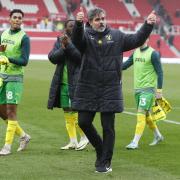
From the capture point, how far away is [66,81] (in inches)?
387

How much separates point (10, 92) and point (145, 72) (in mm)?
2254

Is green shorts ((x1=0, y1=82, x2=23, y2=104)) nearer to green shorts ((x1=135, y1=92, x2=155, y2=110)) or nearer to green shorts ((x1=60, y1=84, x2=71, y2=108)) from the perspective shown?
green shorts ((x1=60, y1=84, x2=71, y2=108))

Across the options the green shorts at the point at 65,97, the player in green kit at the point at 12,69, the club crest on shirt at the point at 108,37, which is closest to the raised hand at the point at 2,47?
the player in green kit at the point at 12,69

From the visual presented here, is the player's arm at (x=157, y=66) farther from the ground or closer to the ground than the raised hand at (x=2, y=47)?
closer to the ground

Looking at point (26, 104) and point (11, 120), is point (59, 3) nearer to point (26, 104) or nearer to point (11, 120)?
point (26, 104)

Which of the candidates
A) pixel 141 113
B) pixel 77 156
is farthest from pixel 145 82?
pixel 77 156

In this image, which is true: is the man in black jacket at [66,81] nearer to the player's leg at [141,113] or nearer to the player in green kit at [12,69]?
the player in green kit at [12,69]

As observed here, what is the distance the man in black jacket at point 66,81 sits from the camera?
375 inches

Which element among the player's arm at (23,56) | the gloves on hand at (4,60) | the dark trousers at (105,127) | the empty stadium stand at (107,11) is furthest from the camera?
the empty stadium stand at (107,11)

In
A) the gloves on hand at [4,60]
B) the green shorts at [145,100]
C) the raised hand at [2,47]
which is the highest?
the raised hand at [2,47]

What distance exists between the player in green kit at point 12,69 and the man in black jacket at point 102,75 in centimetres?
148

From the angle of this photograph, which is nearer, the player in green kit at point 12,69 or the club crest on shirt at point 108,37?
the club crest on shirt at point 108,37

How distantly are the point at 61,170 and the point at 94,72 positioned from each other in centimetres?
125

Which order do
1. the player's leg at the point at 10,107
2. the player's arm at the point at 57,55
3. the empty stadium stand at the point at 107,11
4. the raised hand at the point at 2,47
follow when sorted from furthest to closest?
the empty stadium stand at the point at 107,11, the player's arm at the point at 57,55, the player's leg at the point at 10,107, the raised hand at the point at 2,47
